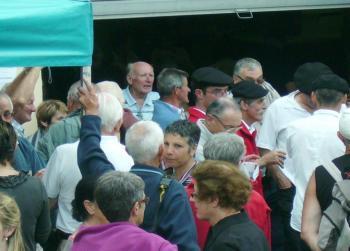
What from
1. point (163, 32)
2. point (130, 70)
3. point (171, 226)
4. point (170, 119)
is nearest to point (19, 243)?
point (171, 226)

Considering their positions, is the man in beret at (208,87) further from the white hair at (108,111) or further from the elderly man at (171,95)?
the white hair at (108,111)

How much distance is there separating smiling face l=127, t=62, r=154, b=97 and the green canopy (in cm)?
293

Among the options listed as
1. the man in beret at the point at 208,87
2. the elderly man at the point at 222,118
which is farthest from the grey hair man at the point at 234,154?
the man in beret at the point at 208,87

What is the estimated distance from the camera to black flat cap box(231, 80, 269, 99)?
7621mm

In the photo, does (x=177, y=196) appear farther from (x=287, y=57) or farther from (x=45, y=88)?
(x=287, y=57)

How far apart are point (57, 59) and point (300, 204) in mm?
2215

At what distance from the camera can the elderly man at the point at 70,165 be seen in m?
5.96

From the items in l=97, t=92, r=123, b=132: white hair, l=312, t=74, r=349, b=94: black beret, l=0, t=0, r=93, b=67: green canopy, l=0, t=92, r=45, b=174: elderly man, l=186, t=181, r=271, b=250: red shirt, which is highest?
l=0, t=0, r=93, b=67: green canopy

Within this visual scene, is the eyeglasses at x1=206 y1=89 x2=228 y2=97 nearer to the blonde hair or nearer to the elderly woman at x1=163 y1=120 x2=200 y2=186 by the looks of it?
the elderly woman at x1=163 y1=120 x2=200 y2=186

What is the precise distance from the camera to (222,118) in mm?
7027

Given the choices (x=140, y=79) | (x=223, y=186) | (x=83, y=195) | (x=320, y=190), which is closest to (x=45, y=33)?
(x=83, y=195)

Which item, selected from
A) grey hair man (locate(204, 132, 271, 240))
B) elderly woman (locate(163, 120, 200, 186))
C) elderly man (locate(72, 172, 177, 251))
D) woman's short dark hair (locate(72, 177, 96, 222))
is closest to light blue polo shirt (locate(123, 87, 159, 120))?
elderly woman (locate(163, 120, 200, 186))

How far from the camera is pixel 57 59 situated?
546 centimetres

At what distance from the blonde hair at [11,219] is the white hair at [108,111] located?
111 cm
